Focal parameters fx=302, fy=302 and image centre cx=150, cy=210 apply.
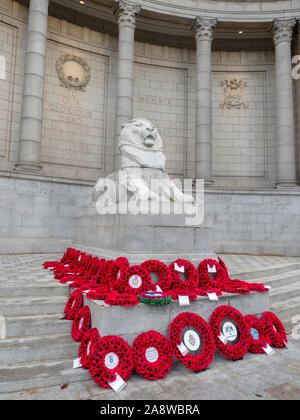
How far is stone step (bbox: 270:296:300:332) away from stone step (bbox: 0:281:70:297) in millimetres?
3940

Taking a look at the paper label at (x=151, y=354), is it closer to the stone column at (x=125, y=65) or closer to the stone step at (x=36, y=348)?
the stone step at (x=36, y=348)

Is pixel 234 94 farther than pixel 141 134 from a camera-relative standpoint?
Yes

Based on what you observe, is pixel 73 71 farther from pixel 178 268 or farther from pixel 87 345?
pixel 87 345

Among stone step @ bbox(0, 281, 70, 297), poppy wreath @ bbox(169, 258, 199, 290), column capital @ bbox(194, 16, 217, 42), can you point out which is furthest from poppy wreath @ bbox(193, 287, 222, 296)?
column capital @ bbox(194, 16, 217, 42)

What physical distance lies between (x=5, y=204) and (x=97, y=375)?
32.3 feet

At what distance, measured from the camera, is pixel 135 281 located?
15.5 feet

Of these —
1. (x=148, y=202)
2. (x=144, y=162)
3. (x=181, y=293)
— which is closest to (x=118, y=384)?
(x=181, y=293)

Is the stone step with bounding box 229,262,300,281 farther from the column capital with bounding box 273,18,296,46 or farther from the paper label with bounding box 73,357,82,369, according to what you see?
the column capital with bounding box 273,18,296,46

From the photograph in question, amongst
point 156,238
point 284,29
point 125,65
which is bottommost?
point 156,238

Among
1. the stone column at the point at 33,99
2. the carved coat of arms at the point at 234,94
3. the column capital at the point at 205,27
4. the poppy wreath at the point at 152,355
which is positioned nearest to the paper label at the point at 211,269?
the poppy wreath at the point at 152,355

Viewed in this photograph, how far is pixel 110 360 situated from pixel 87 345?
0.45 metres

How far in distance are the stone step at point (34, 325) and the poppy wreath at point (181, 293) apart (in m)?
1.53

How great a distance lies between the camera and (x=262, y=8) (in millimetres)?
16641
